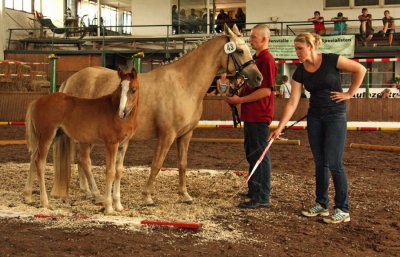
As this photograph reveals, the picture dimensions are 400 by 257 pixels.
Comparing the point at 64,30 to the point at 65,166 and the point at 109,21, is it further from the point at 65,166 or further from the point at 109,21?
the point at 65,166

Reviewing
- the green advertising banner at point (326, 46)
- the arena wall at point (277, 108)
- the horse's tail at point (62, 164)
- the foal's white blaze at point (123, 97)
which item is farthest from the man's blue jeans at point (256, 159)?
the green advertising banner at point (326, 46)

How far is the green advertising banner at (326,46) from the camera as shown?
24.8 metres

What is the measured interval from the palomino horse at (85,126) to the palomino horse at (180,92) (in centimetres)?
37

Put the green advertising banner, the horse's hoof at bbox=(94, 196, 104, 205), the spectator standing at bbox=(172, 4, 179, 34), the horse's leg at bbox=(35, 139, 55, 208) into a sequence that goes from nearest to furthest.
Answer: the horse's leg at bbox=(35, 139, 55, 208), the horse's hoof at bbox=(94, 196, 104, 205), the green advertising banner, the spectator standing at bbox=(172, 4, 179, 34)

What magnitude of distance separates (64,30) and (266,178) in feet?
90.9

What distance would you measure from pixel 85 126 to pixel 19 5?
29.0 meters

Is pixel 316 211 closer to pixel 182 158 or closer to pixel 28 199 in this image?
pixel 182 158

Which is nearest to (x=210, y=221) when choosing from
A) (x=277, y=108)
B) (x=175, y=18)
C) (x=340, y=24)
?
(x=277, y=108)

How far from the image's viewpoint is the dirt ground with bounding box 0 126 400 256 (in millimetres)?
5301

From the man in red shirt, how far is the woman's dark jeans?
27.4 inches

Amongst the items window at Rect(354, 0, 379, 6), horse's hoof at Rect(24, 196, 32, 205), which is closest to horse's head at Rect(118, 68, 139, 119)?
horse's hoof at Rect(24, 196, 32, 205)

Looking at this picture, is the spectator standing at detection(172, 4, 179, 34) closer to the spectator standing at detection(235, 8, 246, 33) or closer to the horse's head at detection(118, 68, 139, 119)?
the spectator standing at detection(235, 8, 246, 33)

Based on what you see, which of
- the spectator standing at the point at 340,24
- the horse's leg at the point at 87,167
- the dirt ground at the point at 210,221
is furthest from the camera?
the spectator standing at the point at 340,24

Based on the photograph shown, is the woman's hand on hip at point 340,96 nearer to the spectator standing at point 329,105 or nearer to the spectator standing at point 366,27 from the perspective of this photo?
the spectator standing at point 329,105
